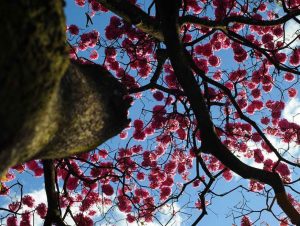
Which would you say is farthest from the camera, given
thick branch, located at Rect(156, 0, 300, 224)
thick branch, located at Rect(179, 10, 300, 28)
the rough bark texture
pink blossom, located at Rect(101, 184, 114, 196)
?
pink blossom, located at Rect(101, 184, 114, 196)

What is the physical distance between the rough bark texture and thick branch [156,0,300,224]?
6.22 feet

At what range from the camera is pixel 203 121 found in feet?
12.5

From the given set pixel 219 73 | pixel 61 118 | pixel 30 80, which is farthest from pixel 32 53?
pixel 219 73

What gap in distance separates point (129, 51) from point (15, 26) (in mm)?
6738

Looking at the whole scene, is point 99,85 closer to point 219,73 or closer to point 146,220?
point 146,220

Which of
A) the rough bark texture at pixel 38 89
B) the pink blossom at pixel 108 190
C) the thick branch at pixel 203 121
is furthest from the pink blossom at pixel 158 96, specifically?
the rough bark texture at pixel 38 89

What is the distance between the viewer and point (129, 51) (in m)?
7.70

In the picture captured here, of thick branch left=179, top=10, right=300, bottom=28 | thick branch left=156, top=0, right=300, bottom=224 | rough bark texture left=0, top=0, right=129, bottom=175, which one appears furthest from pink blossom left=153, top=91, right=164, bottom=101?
rough bark texture left=0, top=0, right=129, bottom=175

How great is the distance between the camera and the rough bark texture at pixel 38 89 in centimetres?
106

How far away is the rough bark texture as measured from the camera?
1.06 meters

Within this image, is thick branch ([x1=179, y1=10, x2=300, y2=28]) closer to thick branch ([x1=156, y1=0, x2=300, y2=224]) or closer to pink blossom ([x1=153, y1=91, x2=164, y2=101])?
thick branch ([x1=156, y1=0, x2=300, y2=224])

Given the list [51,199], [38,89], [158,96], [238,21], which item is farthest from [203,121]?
[158,96]

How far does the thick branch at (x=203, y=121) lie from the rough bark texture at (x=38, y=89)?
1.89 m

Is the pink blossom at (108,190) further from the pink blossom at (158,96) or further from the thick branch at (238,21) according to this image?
the thick branch at (238,21)
